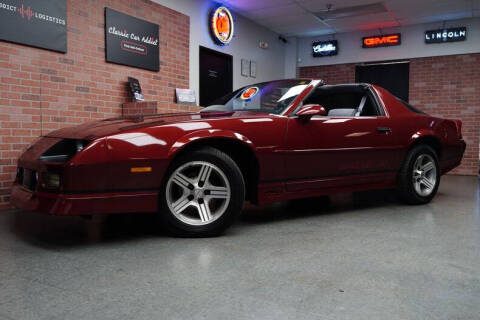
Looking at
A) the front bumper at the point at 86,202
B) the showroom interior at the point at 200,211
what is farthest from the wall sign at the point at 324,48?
the front bumper at the point at 86,202

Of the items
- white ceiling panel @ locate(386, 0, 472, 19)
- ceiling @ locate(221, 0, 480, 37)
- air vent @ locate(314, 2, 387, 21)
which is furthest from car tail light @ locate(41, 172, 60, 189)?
white ceiling panel @ locate(386, 0, 472, 19)

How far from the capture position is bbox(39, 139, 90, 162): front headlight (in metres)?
2.54

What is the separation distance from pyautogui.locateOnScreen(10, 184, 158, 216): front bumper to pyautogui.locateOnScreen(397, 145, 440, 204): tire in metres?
2.68

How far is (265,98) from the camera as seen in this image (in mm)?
3549

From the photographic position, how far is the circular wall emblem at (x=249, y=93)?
12.1ft

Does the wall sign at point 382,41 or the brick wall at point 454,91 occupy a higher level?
the wall sign at point 382,41

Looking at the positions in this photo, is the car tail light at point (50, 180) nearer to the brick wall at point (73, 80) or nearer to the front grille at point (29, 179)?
the front grille at point (29, 179)

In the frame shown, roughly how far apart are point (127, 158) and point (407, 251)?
183 centimetres

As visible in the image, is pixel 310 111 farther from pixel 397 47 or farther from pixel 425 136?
pixel 397 47

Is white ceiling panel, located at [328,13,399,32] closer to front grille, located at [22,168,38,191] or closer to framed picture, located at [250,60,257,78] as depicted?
framed picture, located at [250,60,257,78]

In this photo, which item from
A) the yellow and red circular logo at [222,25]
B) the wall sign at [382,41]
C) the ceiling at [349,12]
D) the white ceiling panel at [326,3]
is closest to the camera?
the yellow and red circular logo at [222,25]

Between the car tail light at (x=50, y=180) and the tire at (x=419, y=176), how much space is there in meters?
3.21

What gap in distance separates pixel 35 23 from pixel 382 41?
308 inches

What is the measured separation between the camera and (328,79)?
10609mm
